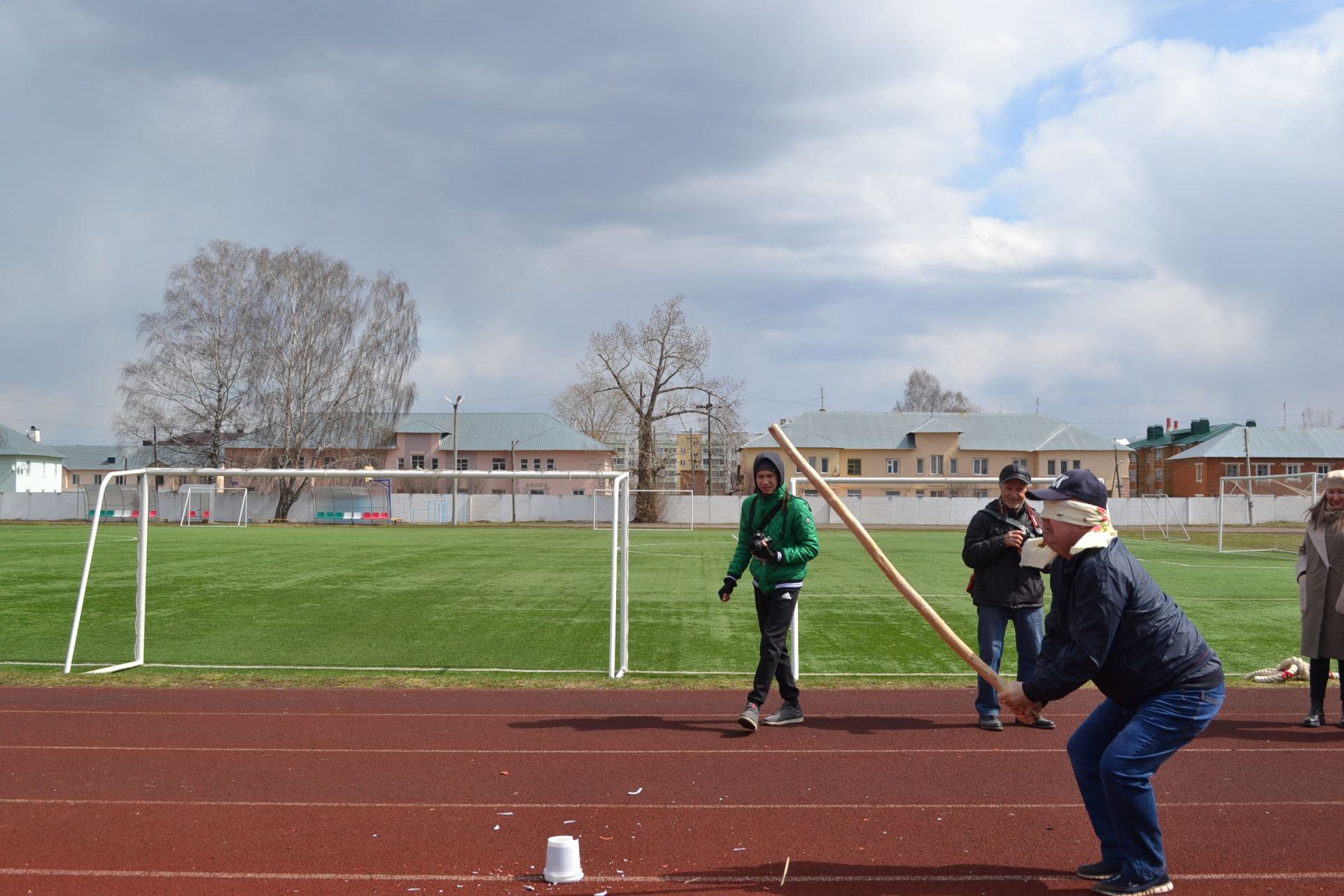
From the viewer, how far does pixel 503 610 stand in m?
16.0

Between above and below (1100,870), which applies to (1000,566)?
above

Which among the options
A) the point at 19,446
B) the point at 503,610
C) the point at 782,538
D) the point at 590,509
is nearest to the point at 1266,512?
the point at 590,509

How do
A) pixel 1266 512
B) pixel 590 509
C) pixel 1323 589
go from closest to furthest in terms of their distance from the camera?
pixel 1323 589
pixel 1266 512
pixel 590 509

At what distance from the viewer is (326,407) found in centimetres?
5534

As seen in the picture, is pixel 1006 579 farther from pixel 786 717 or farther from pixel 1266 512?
pixel 1266 512

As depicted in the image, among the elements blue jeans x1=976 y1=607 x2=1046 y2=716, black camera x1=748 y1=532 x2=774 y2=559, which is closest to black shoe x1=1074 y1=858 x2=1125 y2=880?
blue jeans x1=976 y1=607 x2=1046 y2=716

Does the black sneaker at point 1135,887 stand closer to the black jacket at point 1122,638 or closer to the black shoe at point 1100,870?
the black shoe at point 1100,870

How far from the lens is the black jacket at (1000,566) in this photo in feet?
25.5

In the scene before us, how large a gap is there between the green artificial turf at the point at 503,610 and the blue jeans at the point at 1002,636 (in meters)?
2.30

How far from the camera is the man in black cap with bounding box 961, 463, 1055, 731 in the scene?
7770mm

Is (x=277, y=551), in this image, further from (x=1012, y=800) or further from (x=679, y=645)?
(x=1012, y=800)

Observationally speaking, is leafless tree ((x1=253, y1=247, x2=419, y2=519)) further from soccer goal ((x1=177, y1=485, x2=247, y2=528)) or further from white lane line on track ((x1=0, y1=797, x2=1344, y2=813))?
white lane line on track ((x1=0, y1=797, x2=1344, y2=813))

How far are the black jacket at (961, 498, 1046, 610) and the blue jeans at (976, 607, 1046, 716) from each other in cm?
7

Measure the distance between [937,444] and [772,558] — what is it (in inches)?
3051
